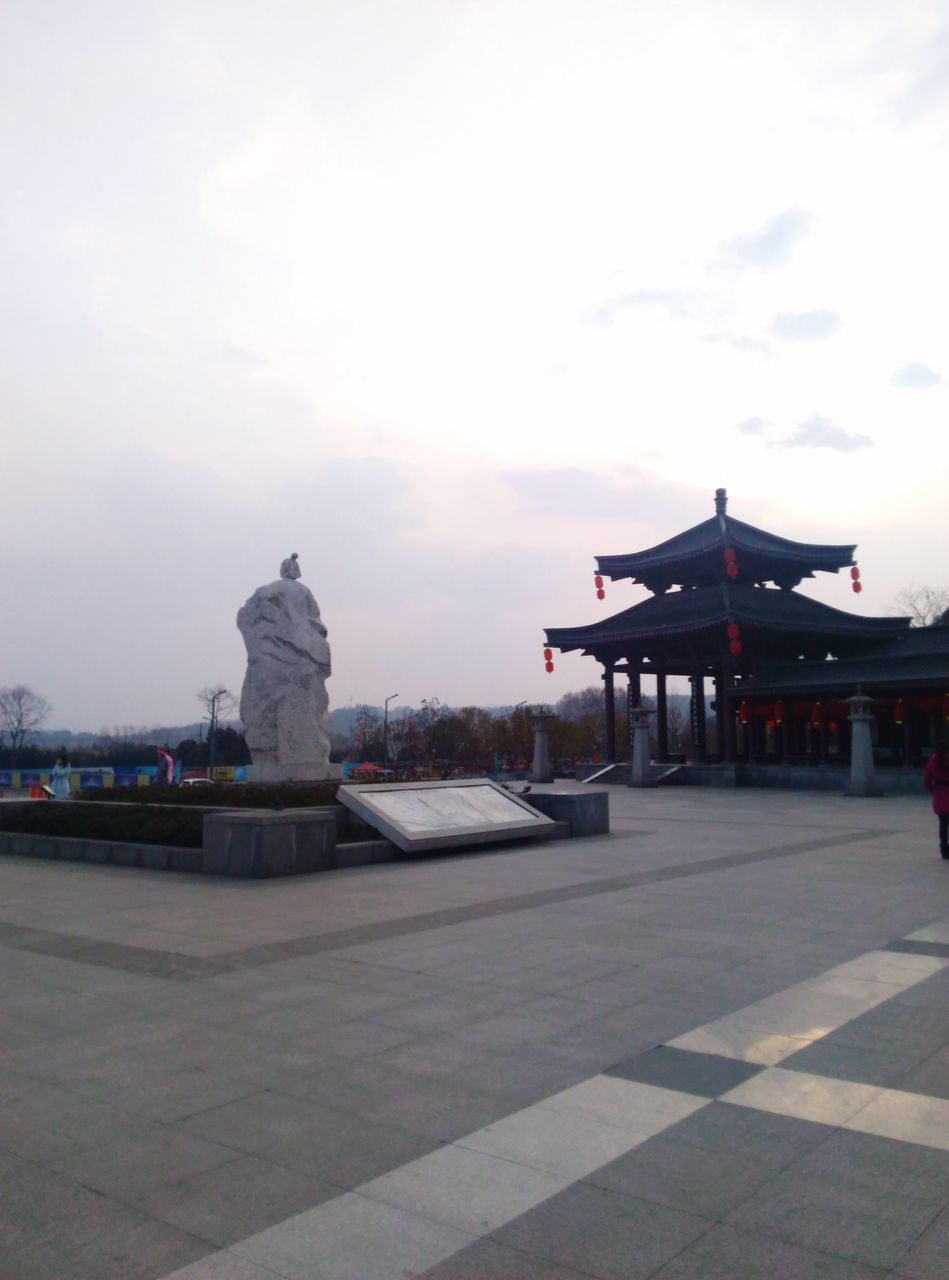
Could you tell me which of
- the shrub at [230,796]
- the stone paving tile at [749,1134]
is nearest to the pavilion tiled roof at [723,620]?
the shrub at [230,796]

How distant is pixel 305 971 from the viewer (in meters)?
6.27

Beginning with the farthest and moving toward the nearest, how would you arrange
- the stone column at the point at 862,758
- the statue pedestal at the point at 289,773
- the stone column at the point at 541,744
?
1. the stone column at the point at 541,744
2. the stone column at the point at 862,758
3. the statue pedestal at the point at 289,773

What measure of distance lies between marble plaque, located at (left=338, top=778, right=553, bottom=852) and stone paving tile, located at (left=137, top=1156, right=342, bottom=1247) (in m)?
8.24

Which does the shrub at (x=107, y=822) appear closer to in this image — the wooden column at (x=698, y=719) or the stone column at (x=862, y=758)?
the stone column at (x=862, y=758)

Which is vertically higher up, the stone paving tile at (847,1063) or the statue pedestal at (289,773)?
the statue pedestal at (289,773)

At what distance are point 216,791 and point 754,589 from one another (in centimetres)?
2275

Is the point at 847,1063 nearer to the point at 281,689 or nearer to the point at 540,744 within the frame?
the point at 281,689

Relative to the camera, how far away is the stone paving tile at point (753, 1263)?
9.01 ft

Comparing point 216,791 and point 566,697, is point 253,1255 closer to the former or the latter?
point 216,791

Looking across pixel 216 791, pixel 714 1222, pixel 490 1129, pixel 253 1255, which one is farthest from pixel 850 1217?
pixel 216 791

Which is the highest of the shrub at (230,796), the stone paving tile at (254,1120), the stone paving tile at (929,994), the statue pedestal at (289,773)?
the statue pedestal at (289,773)

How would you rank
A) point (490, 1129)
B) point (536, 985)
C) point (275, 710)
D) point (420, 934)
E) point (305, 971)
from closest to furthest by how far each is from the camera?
point (490, 1129)
point (536, 985)
point (305, 971)
point (420, 934)
point (275, 710)

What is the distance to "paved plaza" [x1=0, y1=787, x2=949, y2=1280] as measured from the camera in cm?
295

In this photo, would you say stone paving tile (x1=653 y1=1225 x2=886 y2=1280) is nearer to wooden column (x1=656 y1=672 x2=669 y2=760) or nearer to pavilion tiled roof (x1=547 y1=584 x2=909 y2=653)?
pavilion tiled roof (x1=547 y1=584 x2=909 y2=653)
